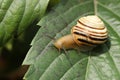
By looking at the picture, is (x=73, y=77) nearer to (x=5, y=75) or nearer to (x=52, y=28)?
(x=52, y=28)

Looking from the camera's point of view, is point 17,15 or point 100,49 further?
point 100,49

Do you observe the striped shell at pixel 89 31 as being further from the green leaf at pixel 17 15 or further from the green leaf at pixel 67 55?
the green leaf at pixel 17 15

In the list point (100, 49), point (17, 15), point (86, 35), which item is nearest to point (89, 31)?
point (86, 35)

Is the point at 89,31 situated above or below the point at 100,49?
above

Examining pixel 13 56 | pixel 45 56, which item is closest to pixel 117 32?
pixel 45 56

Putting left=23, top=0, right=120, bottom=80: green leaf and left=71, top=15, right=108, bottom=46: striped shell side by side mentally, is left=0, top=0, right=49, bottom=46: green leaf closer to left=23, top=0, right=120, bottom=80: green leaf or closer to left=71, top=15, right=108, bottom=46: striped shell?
left=23, top=0, right=120, bottom=80: green leaf

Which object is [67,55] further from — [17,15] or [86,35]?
[17,15]
